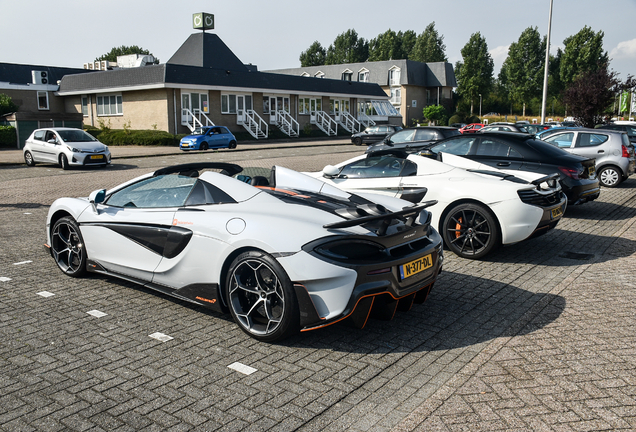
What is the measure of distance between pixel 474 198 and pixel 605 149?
916cm

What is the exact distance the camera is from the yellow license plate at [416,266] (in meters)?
4.21

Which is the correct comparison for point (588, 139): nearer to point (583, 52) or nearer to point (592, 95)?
point (592, 95)

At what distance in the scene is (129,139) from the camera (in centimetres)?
3381

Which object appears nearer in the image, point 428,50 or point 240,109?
point 240,109

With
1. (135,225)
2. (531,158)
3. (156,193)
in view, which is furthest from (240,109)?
(135,225)

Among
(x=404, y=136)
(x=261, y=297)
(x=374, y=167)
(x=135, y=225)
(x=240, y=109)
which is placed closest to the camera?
(x=261, y=297)

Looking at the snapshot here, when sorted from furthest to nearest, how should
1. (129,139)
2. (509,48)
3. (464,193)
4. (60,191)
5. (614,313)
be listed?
(509,48) < (129,139) < (60,191) < (464,193) < (614,313)

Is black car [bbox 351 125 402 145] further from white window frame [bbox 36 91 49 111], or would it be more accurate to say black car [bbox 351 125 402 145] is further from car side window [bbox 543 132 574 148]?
white window frame [bbox 36 91 49 111]

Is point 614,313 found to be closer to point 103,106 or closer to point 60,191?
point 60,191

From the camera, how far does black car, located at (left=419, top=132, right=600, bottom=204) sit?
9.51m

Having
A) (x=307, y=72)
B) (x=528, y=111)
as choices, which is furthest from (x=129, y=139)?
(x=528, y=111)

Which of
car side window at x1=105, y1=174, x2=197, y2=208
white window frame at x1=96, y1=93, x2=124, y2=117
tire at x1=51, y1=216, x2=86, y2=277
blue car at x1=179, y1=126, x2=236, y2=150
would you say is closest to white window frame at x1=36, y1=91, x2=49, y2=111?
white window frame at x1=96, y1=93, x2=124, y2=117

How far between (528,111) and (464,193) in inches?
3515

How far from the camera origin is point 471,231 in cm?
698
